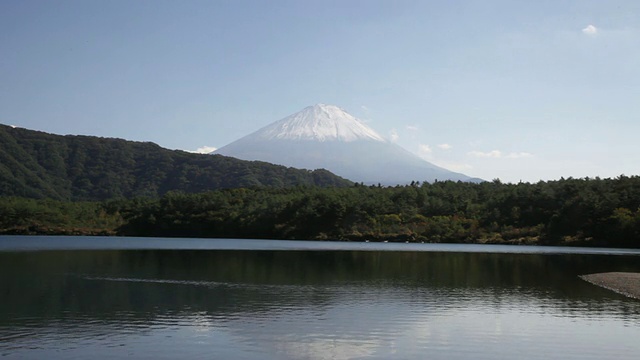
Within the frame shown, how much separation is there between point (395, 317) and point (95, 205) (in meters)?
141

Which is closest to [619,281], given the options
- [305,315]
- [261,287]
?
[261,287]

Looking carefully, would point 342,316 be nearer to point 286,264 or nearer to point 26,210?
point 286,264

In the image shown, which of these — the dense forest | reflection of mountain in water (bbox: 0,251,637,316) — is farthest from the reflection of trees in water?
the dense forest

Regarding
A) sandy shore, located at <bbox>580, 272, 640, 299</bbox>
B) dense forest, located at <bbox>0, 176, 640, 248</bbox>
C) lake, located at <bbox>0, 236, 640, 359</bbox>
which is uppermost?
dense forest, located at <bbox>0, 176, 640, 248</bbox>

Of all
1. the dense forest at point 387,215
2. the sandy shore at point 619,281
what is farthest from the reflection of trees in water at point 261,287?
the dense forest at point 387,215

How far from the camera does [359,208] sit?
127 meters

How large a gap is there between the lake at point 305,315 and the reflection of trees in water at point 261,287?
0.29 ft

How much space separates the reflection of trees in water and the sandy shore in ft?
4.09

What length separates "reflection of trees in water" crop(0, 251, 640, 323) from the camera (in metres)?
28.1

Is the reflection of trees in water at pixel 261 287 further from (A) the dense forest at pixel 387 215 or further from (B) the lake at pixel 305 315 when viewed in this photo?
(A) the dense forest at pixel 387 215

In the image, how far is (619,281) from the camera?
41.2 meters

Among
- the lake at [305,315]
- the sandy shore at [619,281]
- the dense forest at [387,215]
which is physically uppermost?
the dense forest at [387,215]

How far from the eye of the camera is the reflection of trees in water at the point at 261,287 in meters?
28.1

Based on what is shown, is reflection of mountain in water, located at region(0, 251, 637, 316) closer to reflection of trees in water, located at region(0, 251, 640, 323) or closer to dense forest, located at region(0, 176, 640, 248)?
reflection of trees in water, located at region(0, 251, 640, 323)
